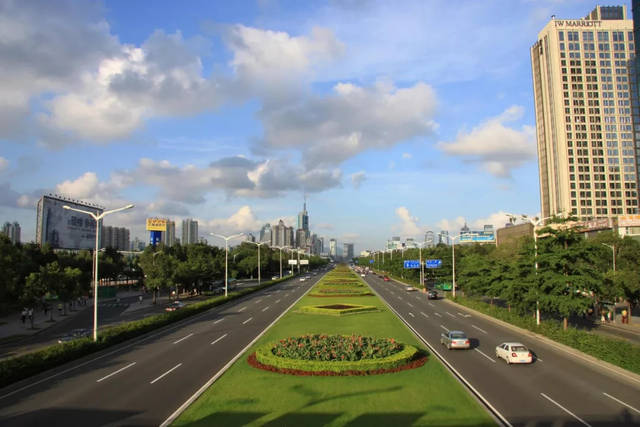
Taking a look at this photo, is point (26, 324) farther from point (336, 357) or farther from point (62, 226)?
point (62, 226)

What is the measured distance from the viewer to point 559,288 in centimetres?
3288

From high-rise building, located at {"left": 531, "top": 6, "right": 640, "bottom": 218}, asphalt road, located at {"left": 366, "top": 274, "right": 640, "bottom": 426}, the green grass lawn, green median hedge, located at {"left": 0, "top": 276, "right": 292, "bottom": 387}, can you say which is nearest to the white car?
asphalt road, located at {"left": 366, "top": 274, "right": 640, "bottom": 426}

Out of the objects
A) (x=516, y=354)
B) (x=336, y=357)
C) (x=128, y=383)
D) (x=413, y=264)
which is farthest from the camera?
(x=413, y=264)

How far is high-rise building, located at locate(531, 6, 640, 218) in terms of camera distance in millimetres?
130750

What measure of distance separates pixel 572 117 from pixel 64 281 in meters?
139

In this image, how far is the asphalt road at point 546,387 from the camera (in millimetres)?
16188

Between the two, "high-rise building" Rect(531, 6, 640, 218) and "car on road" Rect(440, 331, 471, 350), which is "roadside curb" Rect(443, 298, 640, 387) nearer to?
"car on road" Rect(440, 331, 471, 350)

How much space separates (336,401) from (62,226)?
107927 millimetres

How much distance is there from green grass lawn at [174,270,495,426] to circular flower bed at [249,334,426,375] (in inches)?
26.0

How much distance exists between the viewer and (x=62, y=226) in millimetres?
105250

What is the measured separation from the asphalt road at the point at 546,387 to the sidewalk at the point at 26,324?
3729cm

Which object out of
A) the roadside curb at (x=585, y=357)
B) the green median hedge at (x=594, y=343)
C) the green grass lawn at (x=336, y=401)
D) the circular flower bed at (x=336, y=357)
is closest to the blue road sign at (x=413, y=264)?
the roadside curb at (x=585, y=357)

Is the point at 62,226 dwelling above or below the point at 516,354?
above

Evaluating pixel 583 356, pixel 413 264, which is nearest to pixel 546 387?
pixel 583 356
